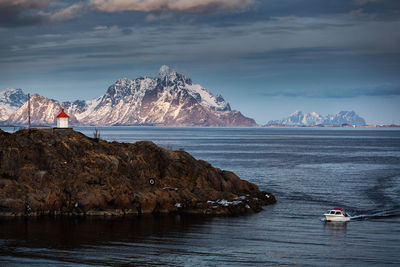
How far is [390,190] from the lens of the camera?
7394 cm

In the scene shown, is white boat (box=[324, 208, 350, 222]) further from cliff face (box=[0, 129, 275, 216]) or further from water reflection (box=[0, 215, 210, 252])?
water reflection (box=[0, 215, 210, 252])

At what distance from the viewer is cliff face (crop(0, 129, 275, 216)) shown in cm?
5375

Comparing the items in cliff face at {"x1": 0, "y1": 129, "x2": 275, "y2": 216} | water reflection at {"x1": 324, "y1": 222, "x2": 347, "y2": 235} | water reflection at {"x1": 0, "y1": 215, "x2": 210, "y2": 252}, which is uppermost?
cliff face at {"x1": 0, "y1": 129, "x2": 275, "y2": 216}

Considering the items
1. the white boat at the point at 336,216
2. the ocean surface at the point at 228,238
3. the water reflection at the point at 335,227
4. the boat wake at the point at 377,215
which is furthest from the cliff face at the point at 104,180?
the boat wake at the point at 377,215

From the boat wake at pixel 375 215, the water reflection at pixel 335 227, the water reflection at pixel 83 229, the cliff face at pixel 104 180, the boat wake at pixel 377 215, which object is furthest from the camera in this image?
the boat wake at pixel 377 215

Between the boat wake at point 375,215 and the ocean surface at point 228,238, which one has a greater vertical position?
the boat wake at point 375,215

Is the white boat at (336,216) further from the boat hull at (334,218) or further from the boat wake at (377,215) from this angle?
the boat wake at (377,215)

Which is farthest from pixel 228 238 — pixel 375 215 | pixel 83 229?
pixel 375 215

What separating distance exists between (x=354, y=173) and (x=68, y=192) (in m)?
56.5

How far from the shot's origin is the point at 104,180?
56.7 m

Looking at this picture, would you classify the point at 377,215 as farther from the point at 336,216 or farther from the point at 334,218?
the point at 334,218

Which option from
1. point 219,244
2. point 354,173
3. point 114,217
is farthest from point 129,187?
point 354,173

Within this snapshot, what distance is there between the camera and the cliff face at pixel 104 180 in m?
53.8

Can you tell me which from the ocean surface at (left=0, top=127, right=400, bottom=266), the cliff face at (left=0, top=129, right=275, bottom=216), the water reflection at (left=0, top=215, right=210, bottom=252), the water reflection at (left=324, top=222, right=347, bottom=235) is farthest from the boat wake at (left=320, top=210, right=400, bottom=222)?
the water reflection at (left=0, top=215, right=210, bottom=252)
